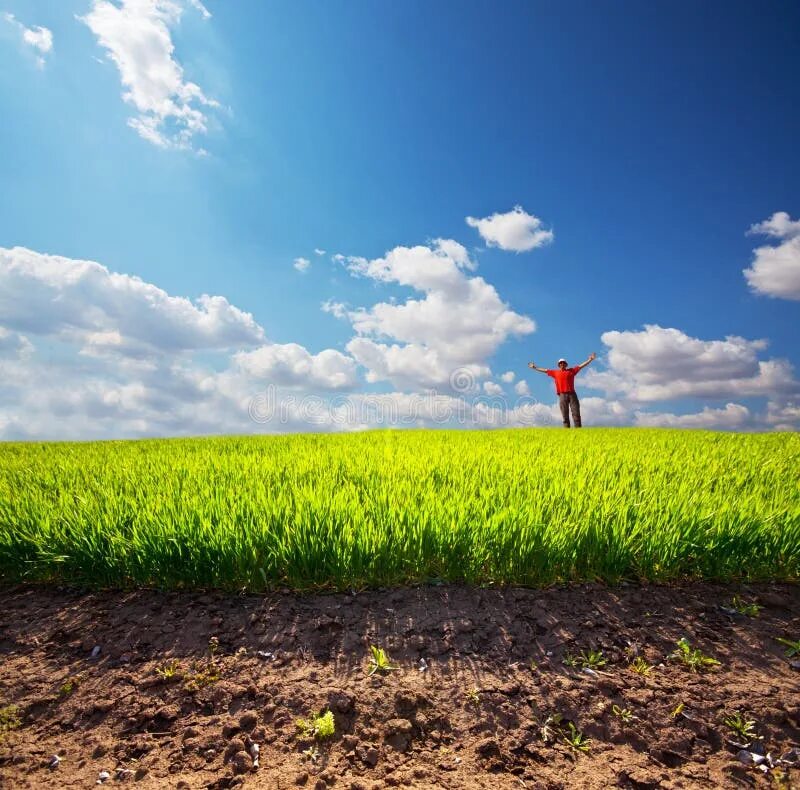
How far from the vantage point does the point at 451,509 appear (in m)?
3.59

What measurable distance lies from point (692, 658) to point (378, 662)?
65.2 inches

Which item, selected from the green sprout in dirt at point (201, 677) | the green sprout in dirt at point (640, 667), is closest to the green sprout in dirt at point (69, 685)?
the green sprout in dirt at point (201, 677)

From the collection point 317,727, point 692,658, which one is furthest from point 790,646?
point 317,727

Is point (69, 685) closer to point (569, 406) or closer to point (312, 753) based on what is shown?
point (312, 753)

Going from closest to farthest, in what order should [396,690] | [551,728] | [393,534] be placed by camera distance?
[551,728] → [396,690] → [393,534]

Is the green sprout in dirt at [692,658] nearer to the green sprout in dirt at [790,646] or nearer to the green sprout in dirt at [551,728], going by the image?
the green sprout in dirt at [790,646]

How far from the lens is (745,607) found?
124 inches

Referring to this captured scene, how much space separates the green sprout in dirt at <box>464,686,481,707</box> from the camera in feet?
7.47

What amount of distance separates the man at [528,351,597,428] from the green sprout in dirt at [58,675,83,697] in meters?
15.4

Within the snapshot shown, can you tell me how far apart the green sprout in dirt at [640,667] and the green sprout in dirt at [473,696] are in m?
0.86

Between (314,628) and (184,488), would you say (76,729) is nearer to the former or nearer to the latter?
(314,628)

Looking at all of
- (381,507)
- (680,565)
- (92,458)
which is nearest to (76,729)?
(381,507)

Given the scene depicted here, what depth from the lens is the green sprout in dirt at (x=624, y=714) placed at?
7.43ft

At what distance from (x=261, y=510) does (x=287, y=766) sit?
78.5 inches
